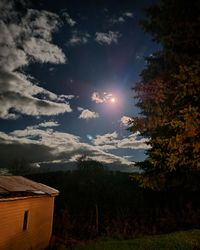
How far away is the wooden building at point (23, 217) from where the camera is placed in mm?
12109

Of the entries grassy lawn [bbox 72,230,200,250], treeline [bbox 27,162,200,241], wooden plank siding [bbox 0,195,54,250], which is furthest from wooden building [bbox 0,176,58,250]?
treeline [bbox 27,162,200,241]

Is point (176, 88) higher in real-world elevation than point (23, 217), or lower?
higher

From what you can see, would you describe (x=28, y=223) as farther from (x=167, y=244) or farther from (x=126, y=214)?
(x=126, y=214)

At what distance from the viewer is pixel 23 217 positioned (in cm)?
1397

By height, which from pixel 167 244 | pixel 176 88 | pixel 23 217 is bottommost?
pixel 167 244

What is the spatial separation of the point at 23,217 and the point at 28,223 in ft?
2.84

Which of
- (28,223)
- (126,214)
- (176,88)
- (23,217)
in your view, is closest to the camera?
(176,88)

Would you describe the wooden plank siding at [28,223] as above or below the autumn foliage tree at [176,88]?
below

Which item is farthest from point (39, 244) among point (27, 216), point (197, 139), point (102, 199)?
point (102, 199)

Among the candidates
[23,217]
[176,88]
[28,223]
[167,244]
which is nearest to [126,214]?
[167,244]

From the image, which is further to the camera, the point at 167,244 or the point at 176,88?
the point at 167,244

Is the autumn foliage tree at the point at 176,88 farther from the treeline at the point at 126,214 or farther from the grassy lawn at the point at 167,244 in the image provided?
the treeline at the point at 126,214

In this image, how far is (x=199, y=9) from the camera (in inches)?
436

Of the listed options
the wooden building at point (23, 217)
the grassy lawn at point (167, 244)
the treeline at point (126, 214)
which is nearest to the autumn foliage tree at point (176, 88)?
the grassy lawn at point (167, 244)
